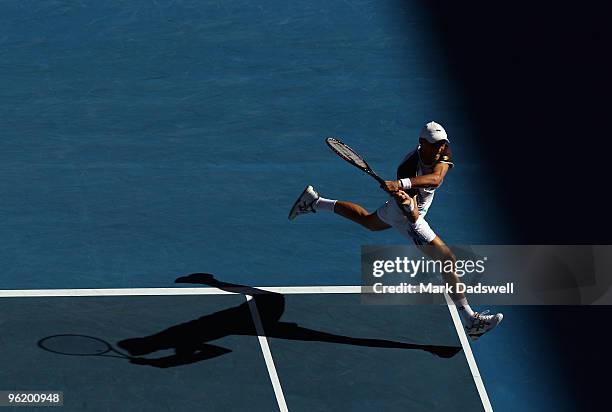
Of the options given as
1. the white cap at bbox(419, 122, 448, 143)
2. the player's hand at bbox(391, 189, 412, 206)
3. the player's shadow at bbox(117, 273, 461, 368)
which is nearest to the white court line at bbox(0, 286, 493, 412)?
the player's shadow at bbox(117, 273, 461, 368)

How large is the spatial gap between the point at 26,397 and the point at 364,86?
7.79m

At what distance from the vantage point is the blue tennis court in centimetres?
1215

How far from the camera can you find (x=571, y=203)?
49.6 feet

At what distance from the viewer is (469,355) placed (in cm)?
1252

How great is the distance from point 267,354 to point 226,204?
9.98 feet

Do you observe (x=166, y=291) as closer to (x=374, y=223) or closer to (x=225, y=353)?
(x=225, y=353)

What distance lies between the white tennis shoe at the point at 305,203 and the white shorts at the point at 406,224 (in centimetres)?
105

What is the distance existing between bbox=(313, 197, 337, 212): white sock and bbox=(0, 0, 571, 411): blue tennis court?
Answer: 1.91 ft

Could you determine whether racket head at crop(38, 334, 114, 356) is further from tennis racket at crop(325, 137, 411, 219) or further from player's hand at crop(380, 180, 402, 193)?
player's hand at crop(380, 180, 402, 193)

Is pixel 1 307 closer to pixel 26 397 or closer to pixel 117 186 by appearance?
pixel 26 397

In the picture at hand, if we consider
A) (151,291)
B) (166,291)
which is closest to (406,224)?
(166,291)

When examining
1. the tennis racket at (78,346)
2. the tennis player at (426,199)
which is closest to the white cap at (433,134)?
the tennis player at (426,199)

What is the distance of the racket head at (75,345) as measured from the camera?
1245cm

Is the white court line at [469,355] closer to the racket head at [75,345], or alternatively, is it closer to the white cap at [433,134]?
the white cap at [433,134]
